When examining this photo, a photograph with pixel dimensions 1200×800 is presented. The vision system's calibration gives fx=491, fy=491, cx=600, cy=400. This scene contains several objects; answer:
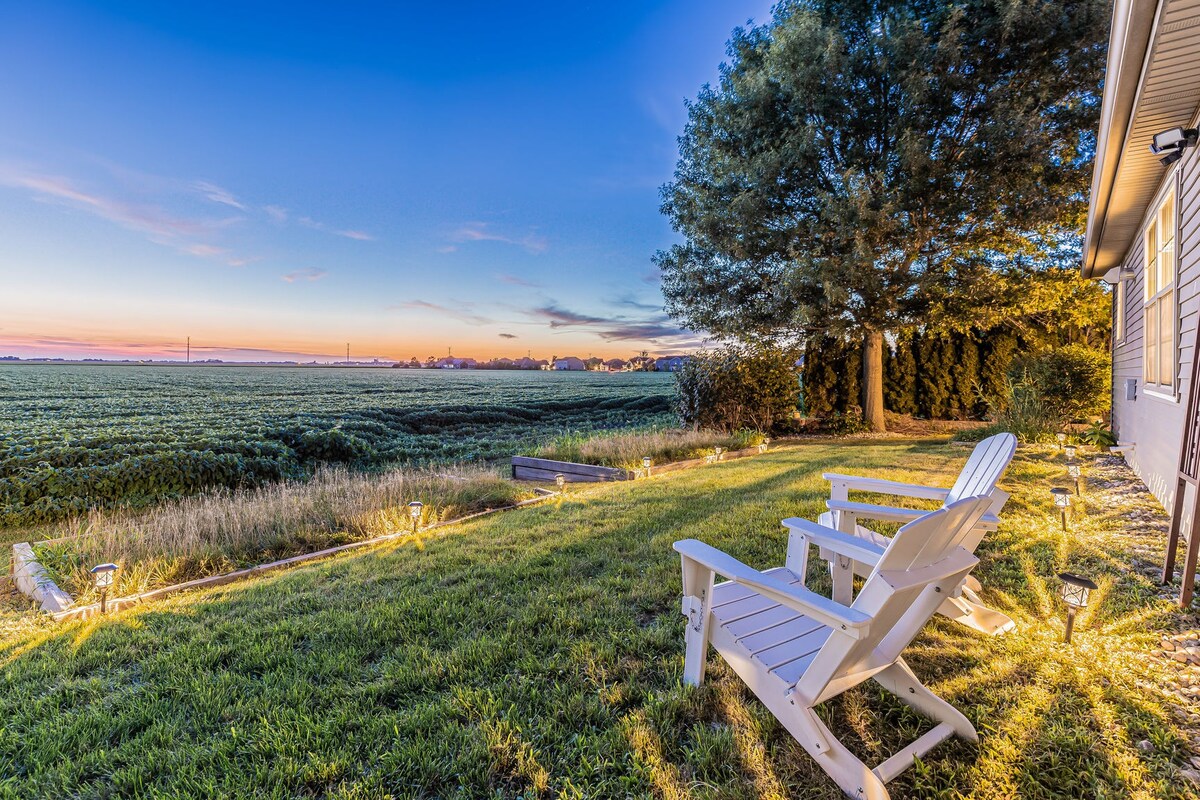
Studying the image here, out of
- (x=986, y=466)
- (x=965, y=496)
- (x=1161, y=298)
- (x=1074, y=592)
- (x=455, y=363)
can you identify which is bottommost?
(x=1074, y=592)

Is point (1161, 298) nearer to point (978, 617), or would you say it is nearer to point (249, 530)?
Result: point (978, 617)

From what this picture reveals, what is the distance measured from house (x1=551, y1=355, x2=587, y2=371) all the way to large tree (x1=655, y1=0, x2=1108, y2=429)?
67.3 meters

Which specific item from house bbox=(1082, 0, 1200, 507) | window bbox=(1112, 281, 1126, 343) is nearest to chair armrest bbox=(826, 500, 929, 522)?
house bbox=(1082, 0, 1200, 507)

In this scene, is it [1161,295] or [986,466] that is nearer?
[986,466]

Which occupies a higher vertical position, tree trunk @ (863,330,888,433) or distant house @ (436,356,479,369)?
distant house @ (436,356,479,369)

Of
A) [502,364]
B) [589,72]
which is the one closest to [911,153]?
[589,72]

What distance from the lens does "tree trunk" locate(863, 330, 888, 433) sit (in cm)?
1208

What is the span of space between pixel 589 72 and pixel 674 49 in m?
2.16

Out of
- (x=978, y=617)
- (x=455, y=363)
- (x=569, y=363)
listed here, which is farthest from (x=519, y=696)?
(x=455, y=363)

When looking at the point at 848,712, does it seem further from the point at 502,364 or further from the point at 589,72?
the point at 502,364

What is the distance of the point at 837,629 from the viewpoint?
1.47 metres

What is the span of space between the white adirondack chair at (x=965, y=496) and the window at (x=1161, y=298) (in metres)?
3.49

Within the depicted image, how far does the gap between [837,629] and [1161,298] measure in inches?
262

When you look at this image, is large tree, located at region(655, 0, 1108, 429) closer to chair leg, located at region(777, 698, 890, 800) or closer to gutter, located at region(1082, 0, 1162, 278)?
gutter, located at region(1082, 0, 1162, 278)
